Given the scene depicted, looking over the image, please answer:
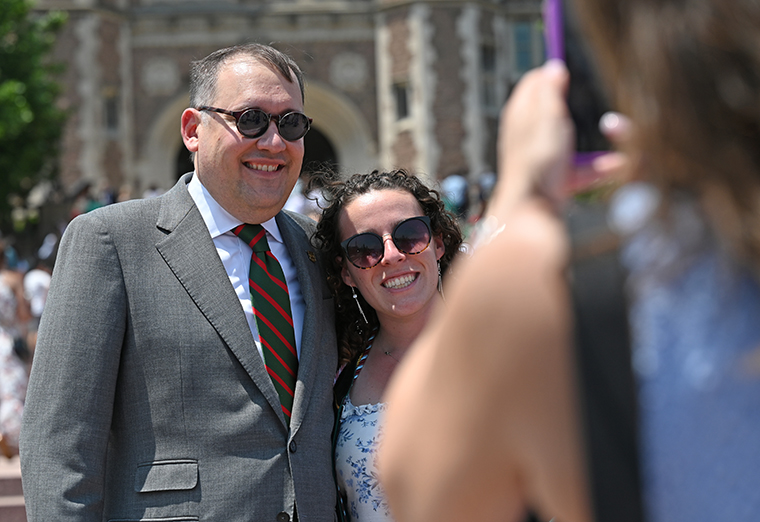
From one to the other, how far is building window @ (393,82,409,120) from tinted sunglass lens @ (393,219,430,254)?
627 inches

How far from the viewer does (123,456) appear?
227 cm

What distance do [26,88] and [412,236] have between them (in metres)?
13.4

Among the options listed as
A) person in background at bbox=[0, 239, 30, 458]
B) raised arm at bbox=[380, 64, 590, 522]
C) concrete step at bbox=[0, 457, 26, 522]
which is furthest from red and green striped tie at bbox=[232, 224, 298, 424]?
person in background at bbox=[0, 239, 30, 458]

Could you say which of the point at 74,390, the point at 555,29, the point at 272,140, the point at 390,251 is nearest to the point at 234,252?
the point at 272,140

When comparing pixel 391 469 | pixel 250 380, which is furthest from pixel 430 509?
pixel 250 380

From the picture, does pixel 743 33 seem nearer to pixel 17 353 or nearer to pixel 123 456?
pixel 123 456

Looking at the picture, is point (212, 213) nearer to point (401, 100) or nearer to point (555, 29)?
point (555, 29)

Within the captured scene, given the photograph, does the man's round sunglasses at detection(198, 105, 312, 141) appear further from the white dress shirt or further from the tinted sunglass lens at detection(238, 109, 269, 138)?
the white dress shirt

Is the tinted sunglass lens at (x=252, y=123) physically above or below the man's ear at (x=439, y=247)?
above

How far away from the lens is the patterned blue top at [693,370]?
2.59 feet

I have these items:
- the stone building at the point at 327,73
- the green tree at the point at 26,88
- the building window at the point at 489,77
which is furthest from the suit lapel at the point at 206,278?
the building window at the point at 489,77

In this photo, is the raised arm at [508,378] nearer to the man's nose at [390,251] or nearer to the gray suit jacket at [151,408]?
the gray suit jacket at [151,408]

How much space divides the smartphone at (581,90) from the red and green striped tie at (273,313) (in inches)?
60.3

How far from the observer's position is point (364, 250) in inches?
102
